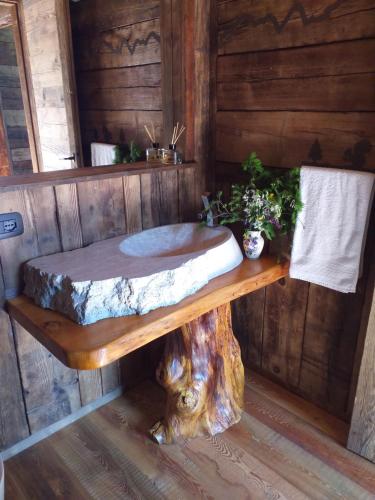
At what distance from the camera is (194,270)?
1221mm

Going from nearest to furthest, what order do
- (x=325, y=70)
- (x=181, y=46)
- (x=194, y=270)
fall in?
(x=194, y=270)
(x=325, y=70)
(x=181, y=46)

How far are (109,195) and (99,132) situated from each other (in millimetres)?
638

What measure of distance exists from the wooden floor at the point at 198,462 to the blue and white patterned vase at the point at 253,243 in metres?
0.76

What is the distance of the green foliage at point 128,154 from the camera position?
1.93 m

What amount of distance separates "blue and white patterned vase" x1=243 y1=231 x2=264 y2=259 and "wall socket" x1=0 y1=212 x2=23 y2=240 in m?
0.81

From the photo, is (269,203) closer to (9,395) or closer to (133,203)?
(133,203)

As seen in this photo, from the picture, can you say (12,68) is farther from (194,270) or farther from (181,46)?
(194,270)

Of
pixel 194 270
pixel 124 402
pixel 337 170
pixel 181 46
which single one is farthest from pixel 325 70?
pixel 124 402

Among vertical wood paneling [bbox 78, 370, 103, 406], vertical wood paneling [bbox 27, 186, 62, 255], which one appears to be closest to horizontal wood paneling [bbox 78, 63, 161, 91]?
vertical wood paneling [bbox 27, 186, 62, 255]

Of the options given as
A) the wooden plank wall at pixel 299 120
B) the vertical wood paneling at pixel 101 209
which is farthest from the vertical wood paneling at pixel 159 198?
the wooden plank wall at pixel 299 120

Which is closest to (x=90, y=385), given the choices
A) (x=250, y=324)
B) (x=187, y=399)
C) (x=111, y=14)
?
(x=187, y=399)

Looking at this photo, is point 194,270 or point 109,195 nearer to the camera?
point 194,270

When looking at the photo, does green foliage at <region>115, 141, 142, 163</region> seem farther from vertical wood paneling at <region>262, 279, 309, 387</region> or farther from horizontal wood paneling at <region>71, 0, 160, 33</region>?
vertical wood paneling at <region>262, 279, 309, 387</region>

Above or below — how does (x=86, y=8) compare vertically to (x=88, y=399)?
above
